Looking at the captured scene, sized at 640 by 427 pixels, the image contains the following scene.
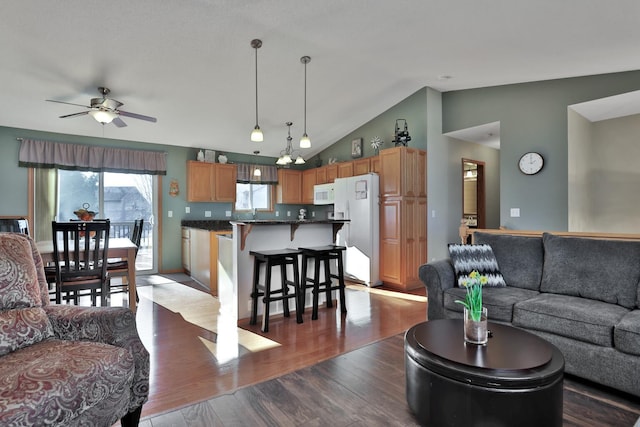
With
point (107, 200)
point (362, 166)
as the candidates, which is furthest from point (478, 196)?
point (107, 200)

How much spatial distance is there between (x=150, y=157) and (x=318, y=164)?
3230mm

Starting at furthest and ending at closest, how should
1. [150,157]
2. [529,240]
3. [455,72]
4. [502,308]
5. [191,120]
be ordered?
[150,157] < [191,120] < [455,72] < [529,240] < [502,308]

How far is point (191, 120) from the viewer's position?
5.28m

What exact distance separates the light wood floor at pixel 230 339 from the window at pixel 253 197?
2.75 meters

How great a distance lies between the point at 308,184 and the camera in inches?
288

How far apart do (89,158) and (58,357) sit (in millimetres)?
5087

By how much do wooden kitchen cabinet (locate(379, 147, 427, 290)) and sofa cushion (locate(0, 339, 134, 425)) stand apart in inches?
160

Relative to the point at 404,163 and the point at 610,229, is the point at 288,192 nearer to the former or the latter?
the point at 404,163

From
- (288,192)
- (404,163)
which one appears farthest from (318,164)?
(404,163)

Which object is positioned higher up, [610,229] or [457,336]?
[610,229]

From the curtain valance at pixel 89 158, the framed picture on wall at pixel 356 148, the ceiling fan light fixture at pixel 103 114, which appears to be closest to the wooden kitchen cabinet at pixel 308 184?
the framed picture on wall at pixel 356 148

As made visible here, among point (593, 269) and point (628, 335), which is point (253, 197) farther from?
point (628, 335)

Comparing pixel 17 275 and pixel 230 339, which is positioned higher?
pixel 17 275

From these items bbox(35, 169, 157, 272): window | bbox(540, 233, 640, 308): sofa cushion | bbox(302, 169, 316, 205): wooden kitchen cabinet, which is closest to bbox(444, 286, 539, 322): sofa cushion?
bbox(540, 233, 640, 308): sofa cushion
